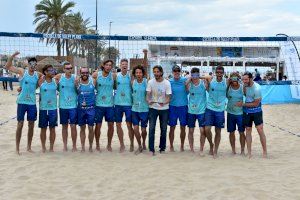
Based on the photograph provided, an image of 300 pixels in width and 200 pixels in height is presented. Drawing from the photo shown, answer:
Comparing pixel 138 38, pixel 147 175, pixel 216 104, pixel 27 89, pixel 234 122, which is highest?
pixel 138 38

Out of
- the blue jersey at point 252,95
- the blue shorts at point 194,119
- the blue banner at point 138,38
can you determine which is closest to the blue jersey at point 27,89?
the blue banner at point 138,38

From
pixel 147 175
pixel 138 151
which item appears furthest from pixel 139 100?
pixel 147 175

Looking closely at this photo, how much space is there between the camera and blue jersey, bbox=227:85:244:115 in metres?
6.18

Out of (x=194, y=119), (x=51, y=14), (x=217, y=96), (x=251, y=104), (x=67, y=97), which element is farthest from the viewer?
(x=51, y=14)

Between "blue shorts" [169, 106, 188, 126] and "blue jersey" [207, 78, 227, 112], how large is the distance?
41 cm

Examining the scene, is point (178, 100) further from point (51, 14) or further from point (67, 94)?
point (51, 14)

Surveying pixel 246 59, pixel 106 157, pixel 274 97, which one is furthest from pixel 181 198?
pixel 246 59

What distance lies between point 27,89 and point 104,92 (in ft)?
3.78

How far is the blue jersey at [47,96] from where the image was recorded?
20.6 feet

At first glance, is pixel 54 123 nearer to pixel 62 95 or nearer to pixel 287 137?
pixel 62 95

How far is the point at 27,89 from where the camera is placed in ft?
20.4

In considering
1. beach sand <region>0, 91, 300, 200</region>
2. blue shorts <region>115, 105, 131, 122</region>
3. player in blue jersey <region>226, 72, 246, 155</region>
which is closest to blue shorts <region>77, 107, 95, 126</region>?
blue shorts <region>115, 105, 131, 122</region>

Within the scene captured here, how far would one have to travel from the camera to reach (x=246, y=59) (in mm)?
29031

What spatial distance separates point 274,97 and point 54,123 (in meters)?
11.3
